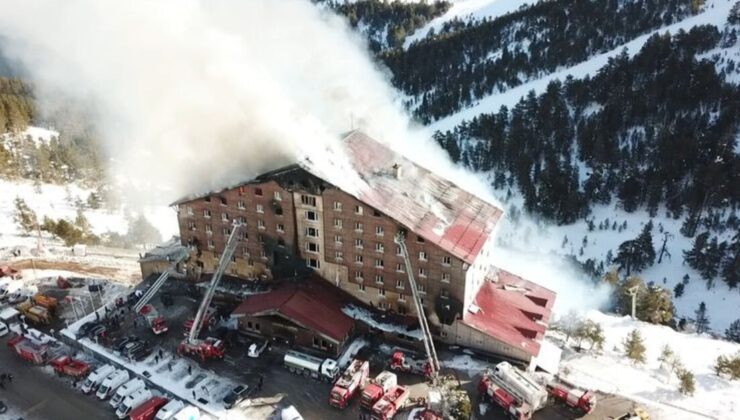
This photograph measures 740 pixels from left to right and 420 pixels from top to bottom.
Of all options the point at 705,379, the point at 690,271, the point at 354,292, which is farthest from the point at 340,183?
the point at 690,271

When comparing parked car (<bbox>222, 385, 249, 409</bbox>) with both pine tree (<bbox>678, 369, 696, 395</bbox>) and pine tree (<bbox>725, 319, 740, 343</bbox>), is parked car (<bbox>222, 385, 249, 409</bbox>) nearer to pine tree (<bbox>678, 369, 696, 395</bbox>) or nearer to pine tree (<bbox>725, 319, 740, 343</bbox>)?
pine tree (<bbox>678, 369, 696, 395</bbox>)

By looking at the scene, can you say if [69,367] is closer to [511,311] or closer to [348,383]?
[348,383]

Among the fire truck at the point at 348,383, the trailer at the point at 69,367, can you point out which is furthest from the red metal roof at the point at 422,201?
the trailer at the point at 69,367

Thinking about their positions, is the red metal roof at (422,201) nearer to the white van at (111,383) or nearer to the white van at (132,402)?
the white van at (132,402)

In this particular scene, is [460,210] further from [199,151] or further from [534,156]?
[534,156]

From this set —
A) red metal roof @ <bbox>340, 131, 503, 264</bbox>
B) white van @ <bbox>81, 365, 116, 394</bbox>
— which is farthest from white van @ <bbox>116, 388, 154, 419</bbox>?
red metal roof @ <bbox>340, 131, 503, 264</bbox>

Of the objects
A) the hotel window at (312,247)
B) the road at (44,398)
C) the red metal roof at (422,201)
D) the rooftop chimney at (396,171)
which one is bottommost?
the road at (44,398)
